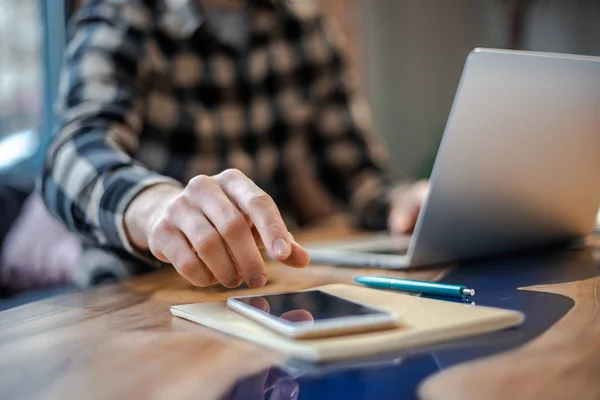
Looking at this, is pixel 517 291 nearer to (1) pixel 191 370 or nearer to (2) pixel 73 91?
(1) pixel 191 370

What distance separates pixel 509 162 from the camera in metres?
0.65

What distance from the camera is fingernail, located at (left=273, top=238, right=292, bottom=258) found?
1.75ft

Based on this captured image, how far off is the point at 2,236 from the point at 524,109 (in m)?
1.29

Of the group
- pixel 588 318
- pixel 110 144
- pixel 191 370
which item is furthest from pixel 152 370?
pixel 110 144

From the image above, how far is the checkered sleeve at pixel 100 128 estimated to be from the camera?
0.78 m

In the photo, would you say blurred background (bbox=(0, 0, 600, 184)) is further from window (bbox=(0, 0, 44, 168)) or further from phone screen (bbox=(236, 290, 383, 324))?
phone screen (bbox=(236, 290, 383, 324))

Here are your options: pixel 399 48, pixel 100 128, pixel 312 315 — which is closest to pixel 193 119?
pixel 100 128

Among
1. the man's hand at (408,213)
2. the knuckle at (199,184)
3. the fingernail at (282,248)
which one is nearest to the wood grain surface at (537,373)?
the fingernail at (282,248)

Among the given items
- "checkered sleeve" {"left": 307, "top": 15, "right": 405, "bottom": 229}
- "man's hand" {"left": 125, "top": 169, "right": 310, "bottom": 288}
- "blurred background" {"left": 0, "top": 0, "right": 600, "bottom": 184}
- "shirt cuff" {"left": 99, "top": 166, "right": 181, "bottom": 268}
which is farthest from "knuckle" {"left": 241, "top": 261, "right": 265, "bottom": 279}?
"blurred background" {"left": 0, "top": 0, "right": 600, "bottom": 184}

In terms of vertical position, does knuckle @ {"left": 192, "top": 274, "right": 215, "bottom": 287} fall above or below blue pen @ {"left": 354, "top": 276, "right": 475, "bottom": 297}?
below

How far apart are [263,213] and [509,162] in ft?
0.88

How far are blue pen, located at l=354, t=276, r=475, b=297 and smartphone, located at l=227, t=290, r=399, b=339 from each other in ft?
0.35

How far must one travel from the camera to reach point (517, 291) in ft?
1.88

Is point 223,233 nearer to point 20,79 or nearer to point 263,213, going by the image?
point 263,213
